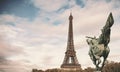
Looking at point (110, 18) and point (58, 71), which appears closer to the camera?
point (110, 18)

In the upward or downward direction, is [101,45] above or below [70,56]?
below

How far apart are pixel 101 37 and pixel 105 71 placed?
56.1ft

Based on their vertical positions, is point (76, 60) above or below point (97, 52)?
above

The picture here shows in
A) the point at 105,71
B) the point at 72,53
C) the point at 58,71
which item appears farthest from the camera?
the point at 72,53

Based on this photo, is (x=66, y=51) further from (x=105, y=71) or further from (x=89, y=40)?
(x=89, y=40)

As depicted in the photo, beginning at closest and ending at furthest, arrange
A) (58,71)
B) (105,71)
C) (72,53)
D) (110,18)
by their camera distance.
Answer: (110,18), (105,71), (58,71), (72,53)

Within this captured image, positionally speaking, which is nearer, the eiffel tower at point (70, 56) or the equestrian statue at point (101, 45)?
the equestrian statue at point (101, 45)

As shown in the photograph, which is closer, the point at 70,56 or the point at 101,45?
the point at 101,45

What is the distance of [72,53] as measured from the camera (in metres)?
45.8

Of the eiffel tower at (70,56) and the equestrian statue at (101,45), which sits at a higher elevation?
the eiffel tower at (70,56)

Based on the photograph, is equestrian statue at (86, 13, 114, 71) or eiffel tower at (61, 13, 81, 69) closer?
equestrian statue at (86, 13, 114, 71)

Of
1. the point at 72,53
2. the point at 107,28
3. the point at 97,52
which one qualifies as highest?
the point at 72,53

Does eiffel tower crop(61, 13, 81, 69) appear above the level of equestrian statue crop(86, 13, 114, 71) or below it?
above

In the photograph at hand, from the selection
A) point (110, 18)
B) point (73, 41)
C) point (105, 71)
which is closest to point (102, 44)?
point (110, 18)
